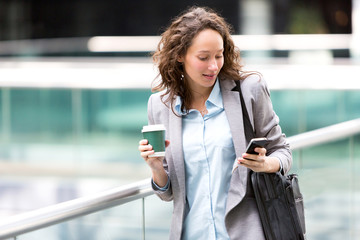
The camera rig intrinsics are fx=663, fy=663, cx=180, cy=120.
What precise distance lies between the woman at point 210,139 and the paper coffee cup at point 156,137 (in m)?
0.03

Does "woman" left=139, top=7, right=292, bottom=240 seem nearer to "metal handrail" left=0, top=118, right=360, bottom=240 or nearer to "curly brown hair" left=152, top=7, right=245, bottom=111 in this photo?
"curly brown hair" left=152, top=7, right=245, bottom=111

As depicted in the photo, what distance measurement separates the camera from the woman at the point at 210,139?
2.08 meters

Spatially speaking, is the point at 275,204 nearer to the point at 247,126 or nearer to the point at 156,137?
the point at 247,126

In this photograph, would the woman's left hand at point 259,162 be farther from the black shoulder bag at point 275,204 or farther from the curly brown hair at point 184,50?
the curly brown hair at point 184,50

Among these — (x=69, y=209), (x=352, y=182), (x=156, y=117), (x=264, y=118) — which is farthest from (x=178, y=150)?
(x=352, y=182)

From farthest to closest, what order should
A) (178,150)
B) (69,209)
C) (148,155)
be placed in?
(69,209) < (178,150) < (148,155)

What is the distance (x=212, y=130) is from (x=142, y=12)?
Answer: 20.5 m

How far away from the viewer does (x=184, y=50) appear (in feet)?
7.09

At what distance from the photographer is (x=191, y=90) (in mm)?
2238

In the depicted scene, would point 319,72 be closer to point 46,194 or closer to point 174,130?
point 46,194

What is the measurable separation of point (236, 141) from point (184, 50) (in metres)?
0.35

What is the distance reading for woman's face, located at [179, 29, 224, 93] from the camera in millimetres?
2090

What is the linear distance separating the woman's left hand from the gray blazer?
0.06 meters

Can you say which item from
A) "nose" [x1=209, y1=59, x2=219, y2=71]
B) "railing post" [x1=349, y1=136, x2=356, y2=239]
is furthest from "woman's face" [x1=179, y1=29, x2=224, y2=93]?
"railing post" [x1=349, y1=136, x2=356, y2=239]
